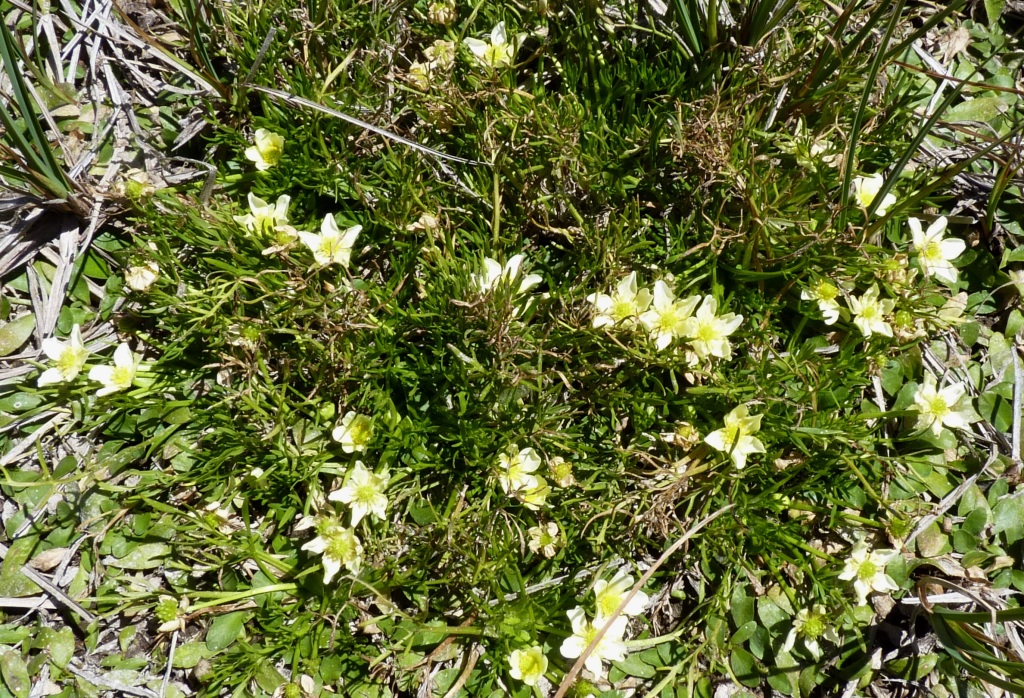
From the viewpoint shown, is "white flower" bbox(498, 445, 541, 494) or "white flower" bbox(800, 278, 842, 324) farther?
"white flower" bbox(800, 278, 842, 324)

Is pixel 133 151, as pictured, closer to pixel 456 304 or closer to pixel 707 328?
pixel 456 304

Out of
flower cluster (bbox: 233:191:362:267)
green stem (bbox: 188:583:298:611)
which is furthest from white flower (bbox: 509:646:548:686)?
flower cluster (bbox: 233:191:362:267)

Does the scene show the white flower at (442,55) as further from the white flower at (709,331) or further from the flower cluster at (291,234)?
the white flower at (709,331)

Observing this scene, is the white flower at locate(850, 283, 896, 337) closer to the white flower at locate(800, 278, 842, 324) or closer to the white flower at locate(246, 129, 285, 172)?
the white flower at locate(800, 278, 842, 324)

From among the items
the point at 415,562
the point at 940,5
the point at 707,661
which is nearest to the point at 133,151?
the point at 415,562

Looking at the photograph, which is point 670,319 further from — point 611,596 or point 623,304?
point 611,596
